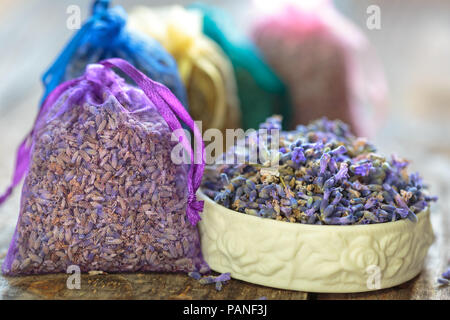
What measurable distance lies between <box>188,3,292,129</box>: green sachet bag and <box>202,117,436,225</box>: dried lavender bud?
0.41 metres

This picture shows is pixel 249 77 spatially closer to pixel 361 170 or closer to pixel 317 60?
pixel 317 60

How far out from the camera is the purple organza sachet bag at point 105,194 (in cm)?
76

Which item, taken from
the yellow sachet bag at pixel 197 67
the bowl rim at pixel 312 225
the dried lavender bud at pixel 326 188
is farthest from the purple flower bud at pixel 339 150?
the yellow sachet bag at pixel 197 67

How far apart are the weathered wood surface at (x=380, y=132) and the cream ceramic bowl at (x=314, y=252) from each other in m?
0.02

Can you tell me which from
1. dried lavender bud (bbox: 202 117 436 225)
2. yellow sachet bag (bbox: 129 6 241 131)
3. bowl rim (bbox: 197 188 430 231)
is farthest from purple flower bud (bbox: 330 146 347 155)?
yellow sachet bag (bbox: 129 6 241 131)

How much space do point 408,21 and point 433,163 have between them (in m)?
0.81

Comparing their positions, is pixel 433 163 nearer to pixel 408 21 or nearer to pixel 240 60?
pixel 240 60

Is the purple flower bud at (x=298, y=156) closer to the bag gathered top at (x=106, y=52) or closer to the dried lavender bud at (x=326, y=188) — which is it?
the dried lavender bud at (x=326, y=188)

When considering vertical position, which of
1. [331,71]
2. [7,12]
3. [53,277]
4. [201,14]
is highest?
[7,12]

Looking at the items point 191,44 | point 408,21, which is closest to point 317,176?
point 191,44

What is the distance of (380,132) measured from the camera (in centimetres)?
174

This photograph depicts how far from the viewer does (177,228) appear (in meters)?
0.79

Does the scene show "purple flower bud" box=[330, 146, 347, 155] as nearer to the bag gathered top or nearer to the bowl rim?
the bowl rim

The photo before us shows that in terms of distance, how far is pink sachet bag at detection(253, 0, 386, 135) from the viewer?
125 cm
